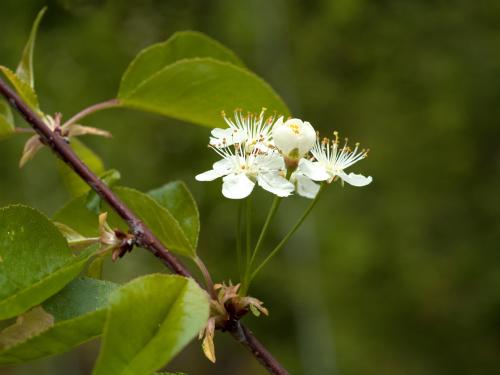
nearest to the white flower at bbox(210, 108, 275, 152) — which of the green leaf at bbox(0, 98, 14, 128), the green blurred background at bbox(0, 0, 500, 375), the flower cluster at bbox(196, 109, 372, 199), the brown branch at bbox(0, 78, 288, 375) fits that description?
the flower cluster at bbox(196, 109, 372, 199)

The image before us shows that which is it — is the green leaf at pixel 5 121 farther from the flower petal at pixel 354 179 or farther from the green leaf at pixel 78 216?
the flower petal at pixel 354 179

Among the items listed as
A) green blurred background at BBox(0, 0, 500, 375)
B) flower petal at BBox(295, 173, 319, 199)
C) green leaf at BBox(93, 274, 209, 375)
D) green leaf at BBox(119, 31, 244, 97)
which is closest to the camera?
green leaf at BBox(93, 274, 209, 375)

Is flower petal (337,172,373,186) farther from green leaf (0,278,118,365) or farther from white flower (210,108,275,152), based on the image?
green leaf (0,278,118,365)

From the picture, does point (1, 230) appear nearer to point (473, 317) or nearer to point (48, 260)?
point (48, 260)

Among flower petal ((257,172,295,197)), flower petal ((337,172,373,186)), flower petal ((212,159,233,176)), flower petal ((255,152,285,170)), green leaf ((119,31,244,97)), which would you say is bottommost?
flower petal ((257,172,295,197))

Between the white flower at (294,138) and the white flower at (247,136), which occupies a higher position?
the white flower at (247,136)

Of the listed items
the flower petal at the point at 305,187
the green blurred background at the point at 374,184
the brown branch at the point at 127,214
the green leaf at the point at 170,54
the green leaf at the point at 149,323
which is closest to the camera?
the green leaf at the point at 149,323

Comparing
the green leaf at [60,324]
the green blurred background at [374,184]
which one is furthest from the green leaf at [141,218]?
the green blurred background at [374,184]
